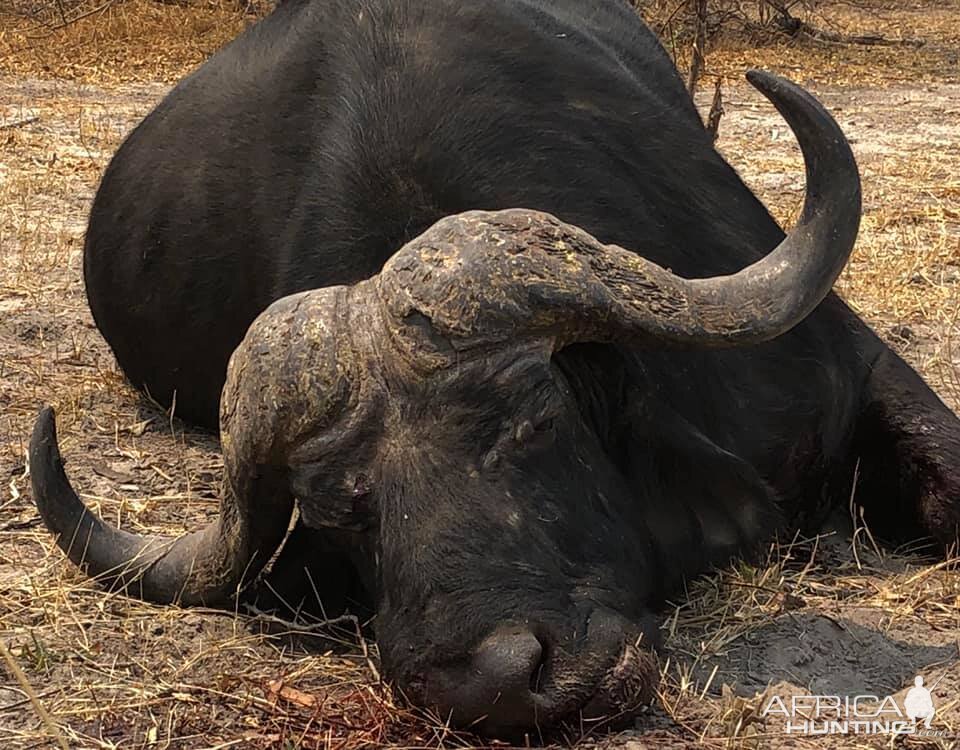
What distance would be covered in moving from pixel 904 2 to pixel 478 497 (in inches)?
912

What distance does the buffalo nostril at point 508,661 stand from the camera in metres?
2.50

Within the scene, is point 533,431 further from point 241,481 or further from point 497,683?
point 241,481

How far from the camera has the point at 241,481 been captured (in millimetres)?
2949

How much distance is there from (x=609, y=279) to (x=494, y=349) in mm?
278

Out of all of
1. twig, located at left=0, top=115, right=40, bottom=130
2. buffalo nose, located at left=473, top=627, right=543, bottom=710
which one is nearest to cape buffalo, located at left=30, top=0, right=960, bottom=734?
buffalo nose, located at left=473, top=627, right=543, bottom=710

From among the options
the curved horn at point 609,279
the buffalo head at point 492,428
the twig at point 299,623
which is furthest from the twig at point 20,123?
the curved horn at point 609,279

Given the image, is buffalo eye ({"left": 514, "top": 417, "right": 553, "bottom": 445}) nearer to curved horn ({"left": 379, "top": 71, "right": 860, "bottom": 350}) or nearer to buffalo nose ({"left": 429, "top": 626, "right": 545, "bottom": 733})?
curved horn ({"left": 379, "top": 71, "right": 860, "bottom": 350})

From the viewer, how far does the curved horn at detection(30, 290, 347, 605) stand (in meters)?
2.77

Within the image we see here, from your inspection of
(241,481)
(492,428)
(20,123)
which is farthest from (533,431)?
(20,123)

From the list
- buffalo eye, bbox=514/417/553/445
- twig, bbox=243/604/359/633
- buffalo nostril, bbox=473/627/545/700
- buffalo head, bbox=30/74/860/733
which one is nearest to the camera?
buffalo nostril, bbox=473/627/545/700

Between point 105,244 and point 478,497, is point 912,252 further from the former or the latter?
Result: point 478,497

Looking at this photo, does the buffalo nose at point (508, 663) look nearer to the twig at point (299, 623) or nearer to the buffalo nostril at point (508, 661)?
the buffalo nostril at point (508, 661)

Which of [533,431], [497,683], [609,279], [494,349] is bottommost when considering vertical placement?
[497,683]

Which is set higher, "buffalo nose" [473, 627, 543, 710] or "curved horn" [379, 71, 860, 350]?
"curved horn" [379, 71, 860, 350]
